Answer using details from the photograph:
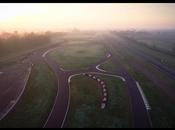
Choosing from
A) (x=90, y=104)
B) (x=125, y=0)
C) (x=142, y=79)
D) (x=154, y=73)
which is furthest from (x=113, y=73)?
(x=125, y=0)

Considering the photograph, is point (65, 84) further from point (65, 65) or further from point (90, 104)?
point (65, 65)

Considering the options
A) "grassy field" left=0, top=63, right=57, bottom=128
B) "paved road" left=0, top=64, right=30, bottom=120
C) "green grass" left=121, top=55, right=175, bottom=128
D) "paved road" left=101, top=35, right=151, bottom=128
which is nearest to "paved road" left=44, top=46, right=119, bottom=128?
"grassy field" left=0, top=63, right=57, bottom=128

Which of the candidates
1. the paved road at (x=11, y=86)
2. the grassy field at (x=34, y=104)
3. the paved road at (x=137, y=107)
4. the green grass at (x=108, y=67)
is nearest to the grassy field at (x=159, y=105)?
the paved road at (x=137, y=107)

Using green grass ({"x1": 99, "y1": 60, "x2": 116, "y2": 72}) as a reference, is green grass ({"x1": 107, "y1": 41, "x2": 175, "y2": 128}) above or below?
above

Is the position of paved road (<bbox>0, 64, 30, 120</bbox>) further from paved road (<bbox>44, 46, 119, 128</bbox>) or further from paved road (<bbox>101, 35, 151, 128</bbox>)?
paved road (<bbox>101, 35, 151, 128</bbox>)

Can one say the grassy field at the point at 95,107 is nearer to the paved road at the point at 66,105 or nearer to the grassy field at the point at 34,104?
the paved road at the point at 66,105

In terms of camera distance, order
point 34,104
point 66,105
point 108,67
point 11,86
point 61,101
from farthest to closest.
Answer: point 108,67 → point 11,86 → point 61,101 → point 34,104 → point 66,105

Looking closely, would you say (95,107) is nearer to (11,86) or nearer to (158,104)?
(158,104)

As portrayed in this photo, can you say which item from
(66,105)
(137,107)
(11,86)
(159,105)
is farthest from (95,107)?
(11,86)
